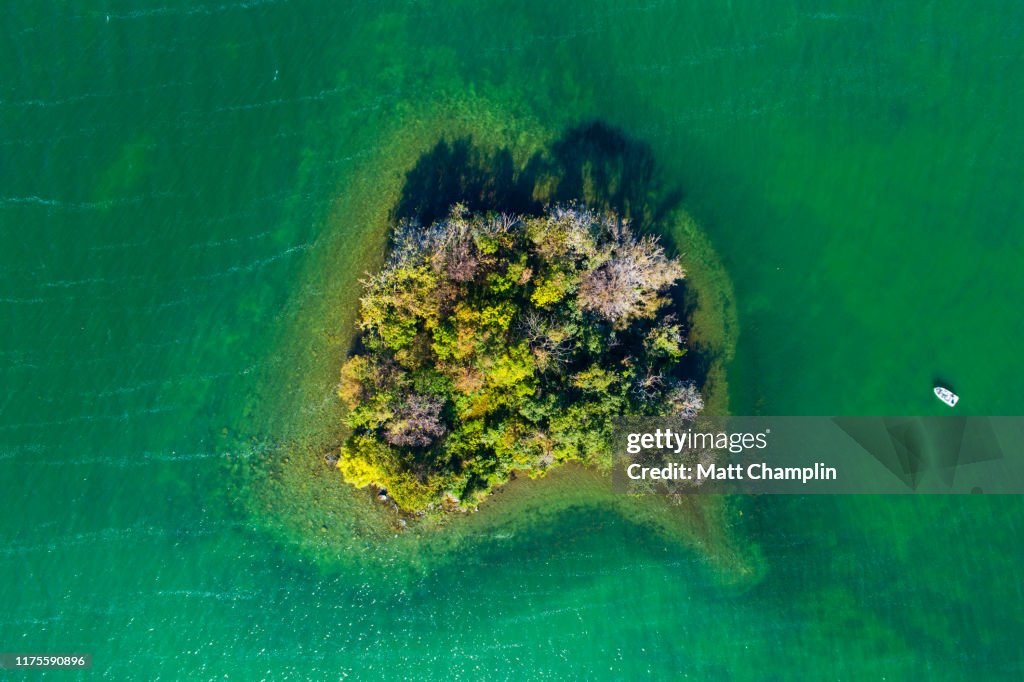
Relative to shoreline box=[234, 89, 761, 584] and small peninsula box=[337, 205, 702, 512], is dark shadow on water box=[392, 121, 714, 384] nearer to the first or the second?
shoreline box=[234, 89, 761, 584]

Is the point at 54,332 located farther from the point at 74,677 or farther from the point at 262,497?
the point at 74,677

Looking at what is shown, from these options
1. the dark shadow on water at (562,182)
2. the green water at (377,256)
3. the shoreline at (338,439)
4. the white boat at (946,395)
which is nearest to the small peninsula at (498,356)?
the dark shadow on water at (562,182)

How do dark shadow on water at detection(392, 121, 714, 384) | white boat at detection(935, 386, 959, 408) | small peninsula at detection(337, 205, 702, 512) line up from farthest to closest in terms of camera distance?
white boat at detection(935, 386, 959, 408), dark shadow on water at detection(392, 121, 714, 384), small peninsula at detection(337, 205, 702, 512)

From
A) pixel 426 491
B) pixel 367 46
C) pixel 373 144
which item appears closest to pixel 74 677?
pixel 426 491

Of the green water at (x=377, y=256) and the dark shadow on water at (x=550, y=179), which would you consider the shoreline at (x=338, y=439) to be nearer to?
the green water at (x=377, y=256)

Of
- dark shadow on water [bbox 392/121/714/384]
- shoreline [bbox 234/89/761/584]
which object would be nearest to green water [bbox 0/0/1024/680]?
shoreline [bbox 234/89/761/584]
